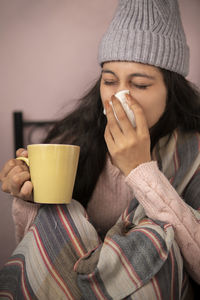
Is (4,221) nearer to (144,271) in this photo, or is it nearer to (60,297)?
(60,297)

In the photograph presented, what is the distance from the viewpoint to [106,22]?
4.39 feet

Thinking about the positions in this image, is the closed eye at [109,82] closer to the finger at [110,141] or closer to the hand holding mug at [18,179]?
the finger at [110,141]

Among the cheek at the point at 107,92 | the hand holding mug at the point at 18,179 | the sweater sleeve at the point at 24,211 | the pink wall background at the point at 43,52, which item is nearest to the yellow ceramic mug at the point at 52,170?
the hand holding mug at the point at 18,179

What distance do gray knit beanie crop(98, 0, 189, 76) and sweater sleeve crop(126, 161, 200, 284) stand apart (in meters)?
0.34

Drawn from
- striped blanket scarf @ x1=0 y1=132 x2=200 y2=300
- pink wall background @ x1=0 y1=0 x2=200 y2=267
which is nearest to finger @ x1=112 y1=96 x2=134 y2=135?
striped blanket scarf @ x1=0 y1=132 x2=200 y2=300

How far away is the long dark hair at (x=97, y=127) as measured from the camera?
1067 millimetres

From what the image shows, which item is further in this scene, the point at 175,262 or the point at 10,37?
the point at 10,37

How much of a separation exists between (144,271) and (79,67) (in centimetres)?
97

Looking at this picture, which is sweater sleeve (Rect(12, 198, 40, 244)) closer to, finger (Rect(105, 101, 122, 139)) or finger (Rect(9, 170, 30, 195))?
finger (Rect(9, 170, 30, 195))

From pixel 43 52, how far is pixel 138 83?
1.98ft

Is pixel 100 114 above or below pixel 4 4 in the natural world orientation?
below

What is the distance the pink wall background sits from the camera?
4.22ft

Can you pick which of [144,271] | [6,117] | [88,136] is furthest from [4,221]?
[144,271]

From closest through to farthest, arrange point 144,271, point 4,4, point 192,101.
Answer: point 144,271 → point 192,101 → point 4,4
